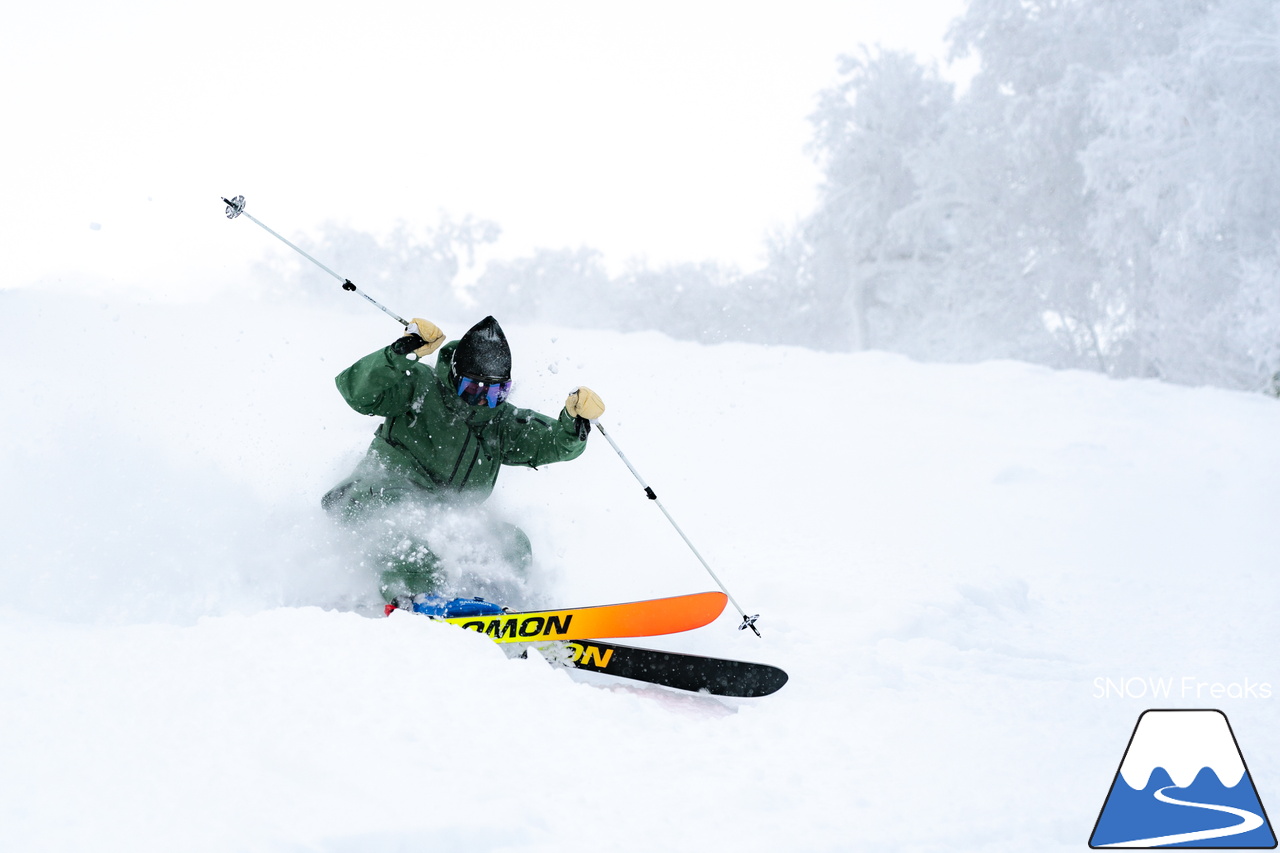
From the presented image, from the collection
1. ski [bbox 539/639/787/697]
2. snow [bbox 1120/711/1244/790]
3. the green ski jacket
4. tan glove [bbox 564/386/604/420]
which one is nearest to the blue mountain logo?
snow [bbox 1120/711/1244/790]

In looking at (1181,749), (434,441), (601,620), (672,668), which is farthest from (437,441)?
(1181,749)

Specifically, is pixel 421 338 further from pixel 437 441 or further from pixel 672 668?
pixel 672 668

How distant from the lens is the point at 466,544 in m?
4.96

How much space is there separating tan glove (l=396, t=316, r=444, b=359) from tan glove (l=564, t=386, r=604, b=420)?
0.76 meters

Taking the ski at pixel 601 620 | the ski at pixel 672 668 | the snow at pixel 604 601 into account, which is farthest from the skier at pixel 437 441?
the ski at pixel 672 668

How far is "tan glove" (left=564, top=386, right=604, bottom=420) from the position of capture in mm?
4930

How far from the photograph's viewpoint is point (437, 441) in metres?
4.93

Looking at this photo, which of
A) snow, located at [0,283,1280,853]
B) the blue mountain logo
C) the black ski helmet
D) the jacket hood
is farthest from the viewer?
the jacket hood

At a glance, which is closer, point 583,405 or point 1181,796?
point 1181,796

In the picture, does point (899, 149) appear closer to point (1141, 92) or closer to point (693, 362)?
point (1141, 92)

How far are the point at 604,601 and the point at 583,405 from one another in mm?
1301

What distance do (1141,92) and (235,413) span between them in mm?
18124

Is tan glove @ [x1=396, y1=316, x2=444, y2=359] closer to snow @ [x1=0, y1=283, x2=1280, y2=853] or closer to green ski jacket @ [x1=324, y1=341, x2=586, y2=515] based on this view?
green ski jacket @ [x1=324, y1=341, x2=586, y2=515]

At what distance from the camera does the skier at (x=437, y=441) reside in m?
4.65
